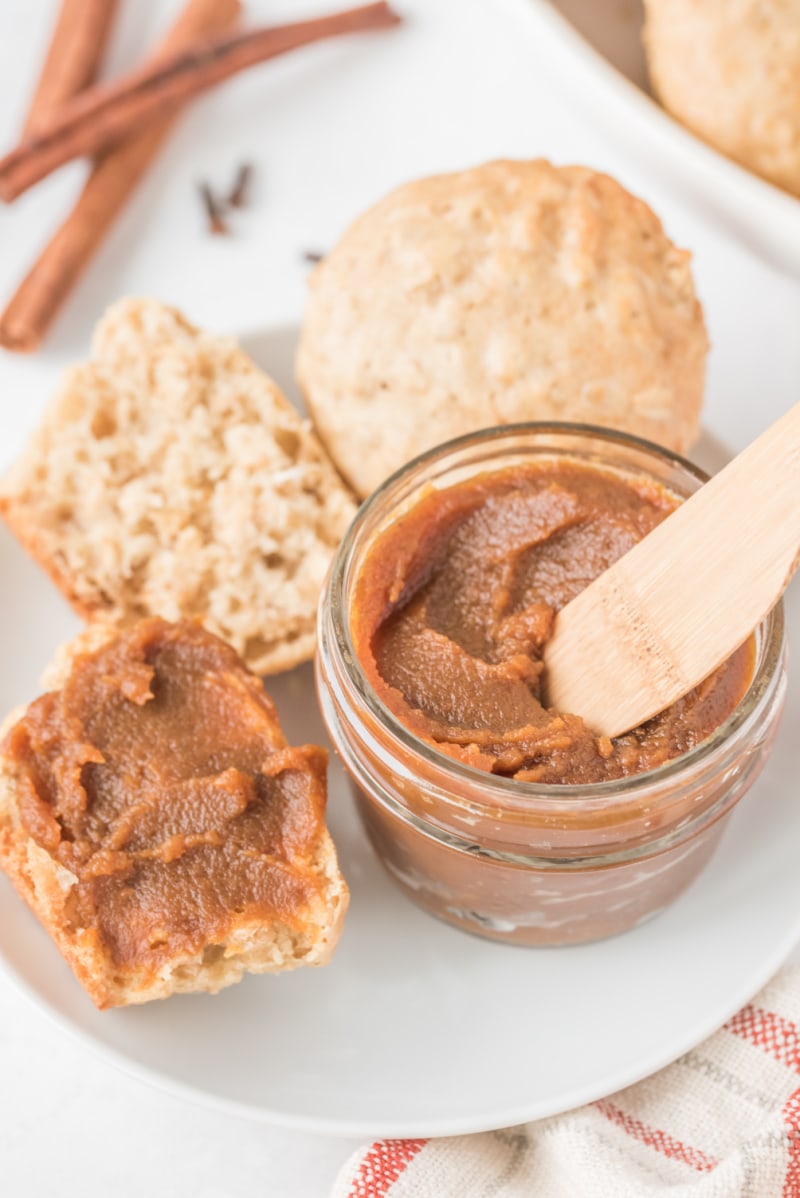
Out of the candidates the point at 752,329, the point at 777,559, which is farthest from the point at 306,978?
the point at 752,329

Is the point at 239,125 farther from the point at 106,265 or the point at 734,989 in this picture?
the point at 734,989

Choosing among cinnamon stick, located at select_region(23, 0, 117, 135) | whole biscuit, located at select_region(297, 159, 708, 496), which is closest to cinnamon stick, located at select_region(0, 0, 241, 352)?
cinnamon stick, located at select_region(23, 0, 117, 135)

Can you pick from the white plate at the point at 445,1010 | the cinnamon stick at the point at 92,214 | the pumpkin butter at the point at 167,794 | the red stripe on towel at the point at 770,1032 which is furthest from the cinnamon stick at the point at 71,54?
the red stripe on towel at the point at 770,1032

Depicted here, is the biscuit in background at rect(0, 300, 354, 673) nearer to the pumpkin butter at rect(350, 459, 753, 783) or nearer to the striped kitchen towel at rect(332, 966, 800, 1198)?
the pumpkin butter at rect(350, 459, 753, 783)

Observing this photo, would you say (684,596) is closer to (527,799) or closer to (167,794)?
(527,799)

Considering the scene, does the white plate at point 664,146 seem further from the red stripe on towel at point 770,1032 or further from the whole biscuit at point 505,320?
the red stripe on towel at point 770,1032
